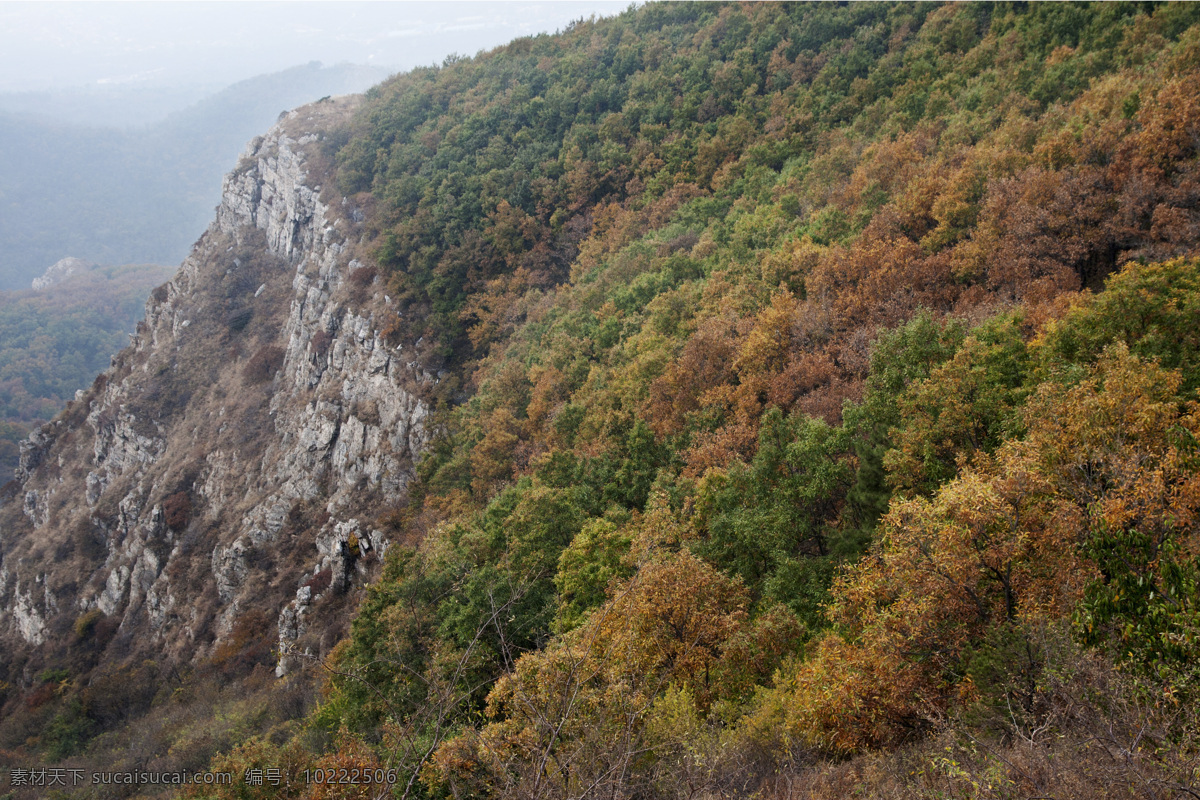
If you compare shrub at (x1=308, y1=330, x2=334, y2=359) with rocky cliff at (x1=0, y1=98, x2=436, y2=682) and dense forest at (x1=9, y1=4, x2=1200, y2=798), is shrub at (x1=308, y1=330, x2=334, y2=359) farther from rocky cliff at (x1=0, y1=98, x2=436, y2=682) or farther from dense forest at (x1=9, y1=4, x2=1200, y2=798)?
dense forest at (x1=9, y1=4, x2=1200, y2=798)

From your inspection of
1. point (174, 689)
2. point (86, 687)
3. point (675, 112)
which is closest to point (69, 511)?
point (86, 687)

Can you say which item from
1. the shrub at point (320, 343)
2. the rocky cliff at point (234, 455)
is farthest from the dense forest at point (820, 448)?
the shrub at point (320, 343)

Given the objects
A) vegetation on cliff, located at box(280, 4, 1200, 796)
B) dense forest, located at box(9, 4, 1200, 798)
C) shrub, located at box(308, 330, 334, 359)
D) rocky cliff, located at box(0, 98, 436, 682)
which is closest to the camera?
dense forest, located at box(9, 4, 1200, 798)

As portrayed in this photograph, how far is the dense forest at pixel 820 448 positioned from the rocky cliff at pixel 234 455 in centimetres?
685

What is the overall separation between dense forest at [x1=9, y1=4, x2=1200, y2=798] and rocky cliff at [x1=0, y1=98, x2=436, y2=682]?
6.85 metres

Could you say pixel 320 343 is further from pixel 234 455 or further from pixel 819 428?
pixel 819 428

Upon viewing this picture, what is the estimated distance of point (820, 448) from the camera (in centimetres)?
2684

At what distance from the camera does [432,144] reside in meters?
104

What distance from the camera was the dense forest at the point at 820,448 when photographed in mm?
12320

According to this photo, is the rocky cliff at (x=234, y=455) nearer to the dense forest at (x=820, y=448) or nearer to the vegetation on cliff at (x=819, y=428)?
the dense forest at (x=820, y=448)

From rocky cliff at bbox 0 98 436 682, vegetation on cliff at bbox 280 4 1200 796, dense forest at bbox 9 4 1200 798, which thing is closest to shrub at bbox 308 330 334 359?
rocky cliff at bbox 0 98 436 682

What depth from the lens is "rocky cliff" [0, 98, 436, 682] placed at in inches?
2502

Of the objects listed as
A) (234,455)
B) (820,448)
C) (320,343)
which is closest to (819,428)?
(820,448)

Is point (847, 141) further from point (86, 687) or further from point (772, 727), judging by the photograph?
point (86, 687)
